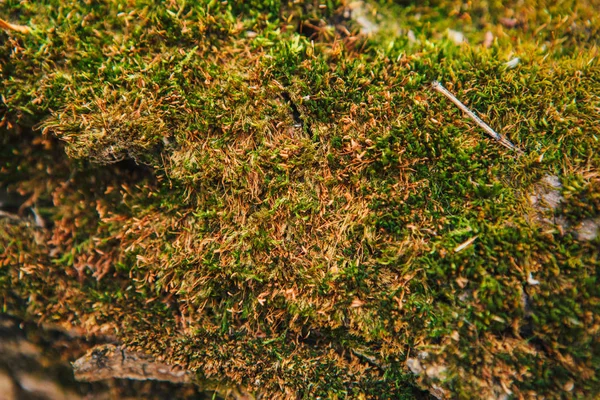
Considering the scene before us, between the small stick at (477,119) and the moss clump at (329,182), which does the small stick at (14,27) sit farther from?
the small stick at (477,119)

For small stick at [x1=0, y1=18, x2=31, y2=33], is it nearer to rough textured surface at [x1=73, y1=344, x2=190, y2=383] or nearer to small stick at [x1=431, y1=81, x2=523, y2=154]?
rough textured surface at [x1=73, y1=344, x2=190, y2=383]

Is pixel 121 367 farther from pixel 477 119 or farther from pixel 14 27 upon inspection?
pixel 477 119

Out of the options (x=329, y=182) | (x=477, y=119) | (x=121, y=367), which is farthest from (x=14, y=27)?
(x=477, y=119)

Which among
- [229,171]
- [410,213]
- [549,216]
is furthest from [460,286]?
[229,171]

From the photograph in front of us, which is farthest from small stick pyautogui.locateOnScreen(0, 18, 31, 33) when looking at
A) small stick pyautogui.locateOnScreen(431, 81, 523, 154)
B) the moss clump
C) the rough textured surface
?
small stick pyautogui.locateOnScreen(431, 81, 523, 154)

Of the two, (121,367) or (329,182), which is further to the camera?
(121,367)

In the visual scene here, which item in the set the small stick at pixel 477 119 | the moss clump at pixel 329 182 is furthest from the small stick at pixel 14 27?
the small stick at pixel 477 119

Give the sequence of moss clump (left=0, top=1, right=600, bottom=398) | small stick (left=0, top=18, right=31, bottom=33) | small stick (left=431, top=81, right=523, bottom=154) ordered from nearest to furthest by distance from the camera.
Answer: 1. moss clump (left=0, top=1, right=600, bottom=398)
2. small stick (left=431, top=81, right=523, bottom=154)
3. small stick (left=0, top=18, right=31, bottom=33)
